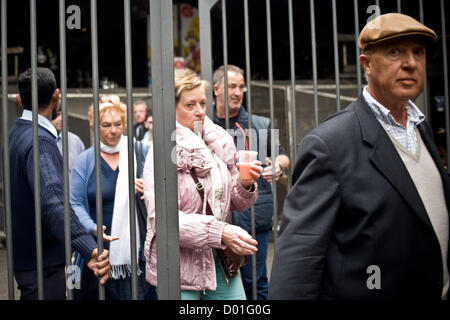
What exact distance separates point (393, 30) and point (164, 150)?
1009mm

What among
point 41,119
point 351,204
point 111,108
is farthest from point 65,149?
point 111,108

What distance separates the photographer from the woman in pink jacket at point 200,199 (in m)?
2.44

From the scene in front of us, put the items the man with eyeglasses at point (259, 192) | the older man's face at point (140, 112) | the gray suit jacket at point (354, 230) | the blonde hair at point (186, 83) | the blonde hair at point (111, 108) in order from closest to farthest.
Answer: the gray suit jacket at point (354, 230) → the blonde hair at point (186, 83) → the man with eyeglasses at point (259, 192) → the blonde hair at point (111, 108) → the older man's face at point (140, 112)

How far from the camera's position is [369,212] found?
1622 mm

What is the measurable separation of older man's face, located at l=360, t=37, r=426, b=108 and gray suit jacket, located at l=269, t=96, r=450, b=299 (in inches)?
6.8

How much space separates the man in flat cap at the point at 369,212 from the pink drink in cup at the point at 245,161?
743 millimetres

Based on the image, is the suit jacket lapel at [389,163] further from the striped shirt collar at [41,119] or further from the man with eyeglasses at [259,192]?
the man with eyeglasses at [259,192]

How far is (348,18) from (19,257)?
7.18 meters

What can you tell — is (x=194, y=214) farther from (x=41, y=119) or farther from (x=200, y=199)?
(x=41, y=119)

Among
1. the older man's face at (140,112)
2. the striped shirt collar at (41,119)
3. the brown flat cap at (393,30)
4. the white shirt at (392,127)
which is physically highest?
the older man's face at (140,112)

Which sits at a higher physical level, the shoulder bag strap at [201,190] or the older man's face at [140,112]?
the older man's face at [140,112]

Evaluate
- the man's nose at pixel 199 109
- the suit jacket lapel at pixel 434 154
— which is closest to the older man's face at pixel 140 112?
the man's nose at pixel 199 109

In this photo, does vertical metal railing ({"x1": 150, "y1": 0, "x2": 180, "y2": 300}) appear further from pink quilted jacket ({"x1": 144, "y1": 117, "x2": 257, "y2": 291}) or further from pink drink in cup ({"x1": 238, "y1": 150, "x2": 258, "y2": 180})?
pink drink in cup ({"x1": 238, "y1": 150, "x2": 258, "y2": 180})
